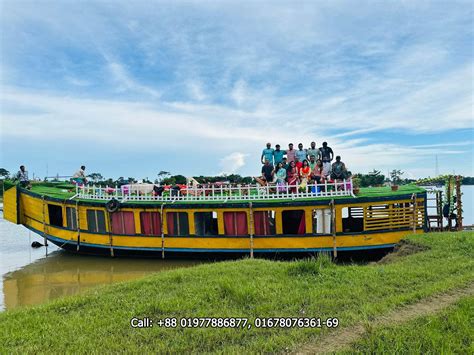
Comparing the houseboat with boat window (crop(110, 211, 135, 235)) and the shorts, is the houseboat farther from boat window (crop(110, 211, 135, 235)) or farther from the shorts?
the shorts

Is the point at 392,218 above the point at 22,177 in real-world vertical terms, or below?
below

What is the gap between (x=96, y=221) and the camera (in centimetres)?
1503

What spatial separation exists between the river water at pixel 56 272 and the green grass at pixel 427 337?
929 centimetres

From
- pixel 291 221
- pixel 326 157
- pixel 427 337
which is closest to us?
pixel 427 337

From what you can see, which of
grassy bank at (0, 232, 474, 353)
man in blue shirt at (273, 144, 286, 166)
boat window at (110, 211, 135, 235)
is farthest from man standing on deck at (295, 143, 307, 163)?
boat window at (110, 211, 135, 235)

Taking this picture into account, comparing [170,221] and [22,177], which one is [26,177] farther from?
[170,221]

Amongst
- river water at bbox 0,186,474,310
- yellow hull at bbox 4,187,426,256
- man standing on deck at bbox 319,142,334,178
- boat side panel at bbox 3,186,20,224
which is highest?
man standing on deck at bbox 319,142,334,178

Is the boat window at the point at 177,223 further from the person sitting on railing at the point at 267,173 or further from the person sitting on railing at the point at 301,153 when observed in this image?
the person sitting on railing at the point at 301,153

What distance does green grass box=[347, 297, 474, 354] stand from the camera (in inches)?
153

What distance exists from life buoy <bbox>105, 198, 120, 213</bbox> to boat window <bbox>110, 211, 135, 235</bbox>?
27 cm

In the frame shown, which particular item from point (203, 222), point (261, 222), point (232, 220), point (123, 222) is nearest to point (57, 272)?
point (123, 222)

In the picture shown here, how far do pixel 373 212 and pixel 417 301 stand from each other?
24.8 ft

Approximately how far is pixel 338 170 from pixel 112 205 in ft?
30.2

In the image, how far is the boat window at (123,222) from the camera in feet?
47.6
